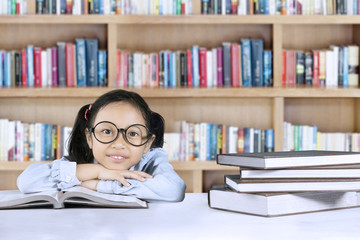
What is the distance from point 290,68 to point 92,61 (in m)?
0.97

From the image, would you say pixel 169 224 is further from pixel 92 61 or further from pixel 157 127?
pixel 92 61

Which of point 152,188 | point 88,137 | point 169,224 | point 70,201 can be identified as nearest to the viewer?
point 169,224

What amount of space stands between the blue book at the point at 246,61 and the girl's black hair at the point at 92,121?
1.26m

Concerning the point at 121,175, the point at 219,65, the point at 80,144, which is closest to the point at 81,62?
the point at 219,65

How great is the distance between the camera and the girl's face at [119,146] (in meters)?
1.48

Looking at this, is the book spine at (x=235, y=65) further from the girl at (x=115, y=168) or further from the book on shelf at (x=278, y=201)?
the book on shelf at (x=278, y=201)

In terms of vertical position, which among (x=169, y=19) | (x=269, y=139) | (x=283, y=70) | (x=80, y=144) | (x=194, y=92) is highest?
(x=169, y=19)

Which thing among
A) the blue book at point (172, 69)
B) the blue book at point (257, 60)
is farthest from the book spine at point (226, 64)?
the blue book at point (172, 69)

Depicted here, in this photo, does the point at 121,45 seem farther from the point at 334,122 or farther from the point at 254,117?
the point at 334,122

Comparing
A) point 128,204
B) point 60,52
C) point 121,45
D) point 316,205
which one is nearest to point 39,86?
point 60,52

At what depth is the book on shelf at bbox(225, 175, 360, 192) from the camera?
3.90 feet

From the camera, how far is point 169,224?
3.77 feet

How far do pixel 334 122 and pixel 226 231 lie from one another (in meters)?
2.24

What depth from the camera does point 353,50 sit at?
119 inches
